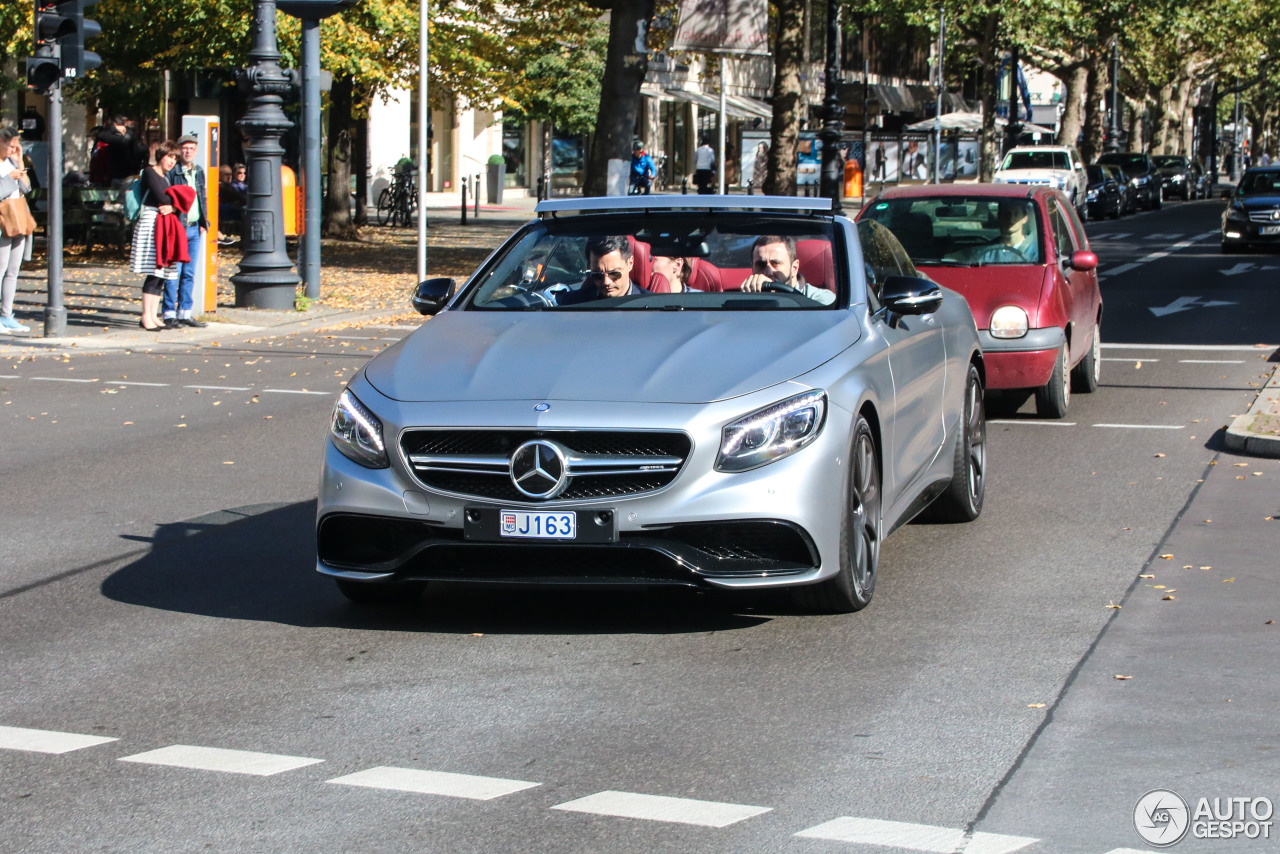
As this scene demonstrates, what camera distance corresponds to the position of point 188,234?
59.4 ft

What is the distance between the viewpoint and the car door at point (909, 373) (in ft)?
23.6

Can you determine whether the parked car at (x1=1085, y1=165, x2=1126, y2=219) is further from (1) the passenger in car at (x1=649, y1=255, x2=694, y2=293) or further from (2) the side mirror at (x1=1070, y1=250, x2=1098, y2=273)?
(1) the passenger in car at (x1=649, y1=255, x2=694, y2=293)

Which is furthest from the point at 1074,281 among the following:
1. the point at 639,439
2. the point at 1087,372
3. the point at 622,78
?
the point at 622,78

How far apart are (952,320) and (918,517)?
0.98 metres

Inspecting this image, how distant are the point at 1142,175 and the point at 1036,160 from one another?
37.9 feet

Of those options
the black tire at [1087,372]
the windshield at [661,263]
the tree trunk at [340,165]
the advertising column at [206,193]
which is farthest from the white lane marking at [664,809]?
the tree trunk at [340,165]

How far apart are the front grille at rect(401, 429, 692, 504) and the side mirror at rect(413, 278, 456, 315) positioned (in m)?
1.61

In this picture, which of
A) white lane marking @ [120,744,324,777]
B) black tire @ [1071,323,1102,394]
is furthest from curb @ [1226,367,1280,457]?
white lane marking @ [120,744,324,777]

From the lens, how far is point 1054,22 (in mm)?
55844

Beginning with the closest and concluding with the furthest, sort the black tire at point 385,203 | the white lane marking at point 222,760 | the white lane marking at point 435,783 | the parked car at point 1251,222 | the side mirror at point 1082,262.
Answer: the white lane marking at point 435,783 < the white lane marking at point 222,760 < the side mirror at point 1082,262 < the parked car at point 1251,222 < the black tire at point 385,203

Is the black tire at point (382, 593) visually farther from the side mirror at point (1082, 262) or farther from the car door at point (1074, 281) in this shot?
the side mirror at point (1082, 262)

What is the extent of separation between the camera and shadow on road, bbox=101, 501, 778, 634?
21.7 feet

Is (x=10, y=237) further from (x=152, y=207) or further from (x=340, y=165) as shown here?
(x=340, y=165)

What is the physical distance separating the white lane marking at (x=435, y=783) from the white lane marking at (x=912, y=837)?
818 mm
